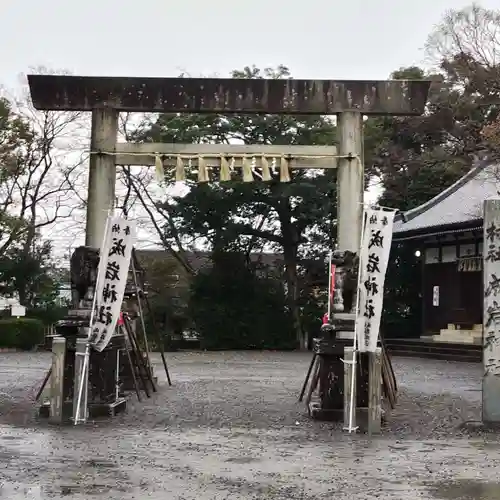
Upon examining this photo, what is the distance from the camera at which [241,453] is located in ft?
25.8

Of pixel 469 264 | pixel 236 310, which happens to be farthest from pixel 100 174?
pixel 236 310

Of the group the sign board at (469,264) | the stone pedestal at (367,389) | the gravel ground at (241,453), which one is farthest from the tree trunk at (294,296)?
the stone pedestal at (367,389)

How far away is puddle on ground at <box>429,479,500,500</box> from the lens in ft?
19.8

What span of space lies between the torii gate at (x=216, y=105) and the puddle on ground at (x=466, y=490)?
16.5ft

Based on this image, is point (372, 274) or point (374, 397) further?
point (372, 274)

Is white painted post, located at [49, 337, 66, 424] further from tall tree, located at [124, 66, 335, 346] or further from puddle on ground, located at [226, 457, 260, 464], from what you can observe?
tall tree, located at [124, 66, 335, 346]

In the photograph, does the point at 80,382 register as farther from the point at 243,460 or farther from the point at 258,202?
the point at 258,202

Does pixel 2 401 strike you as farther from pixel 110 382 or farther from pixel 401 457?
pixel 401 457

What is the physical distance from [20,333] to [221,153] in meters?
19.5

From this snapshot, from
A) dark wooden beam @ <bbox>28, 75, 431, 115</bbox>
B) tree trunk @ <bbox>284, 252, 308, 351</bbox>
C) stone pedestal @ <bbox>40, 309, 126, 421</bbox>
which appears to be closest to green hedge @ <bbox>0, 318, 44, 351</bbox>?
tree trunk @ <bbox>284, 252, 308, 351</bbox>

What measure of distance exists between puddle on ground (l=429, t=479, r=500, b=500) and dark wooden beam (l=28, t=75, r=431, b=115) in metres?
5.82

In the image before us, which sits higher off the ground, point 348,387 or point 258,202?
point 258,202

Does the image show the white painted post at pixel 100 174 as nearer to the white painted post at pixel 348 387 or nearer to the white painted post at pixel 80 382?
the white painted post at pixel 80 382

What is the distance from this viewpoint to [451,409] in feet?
37.8
